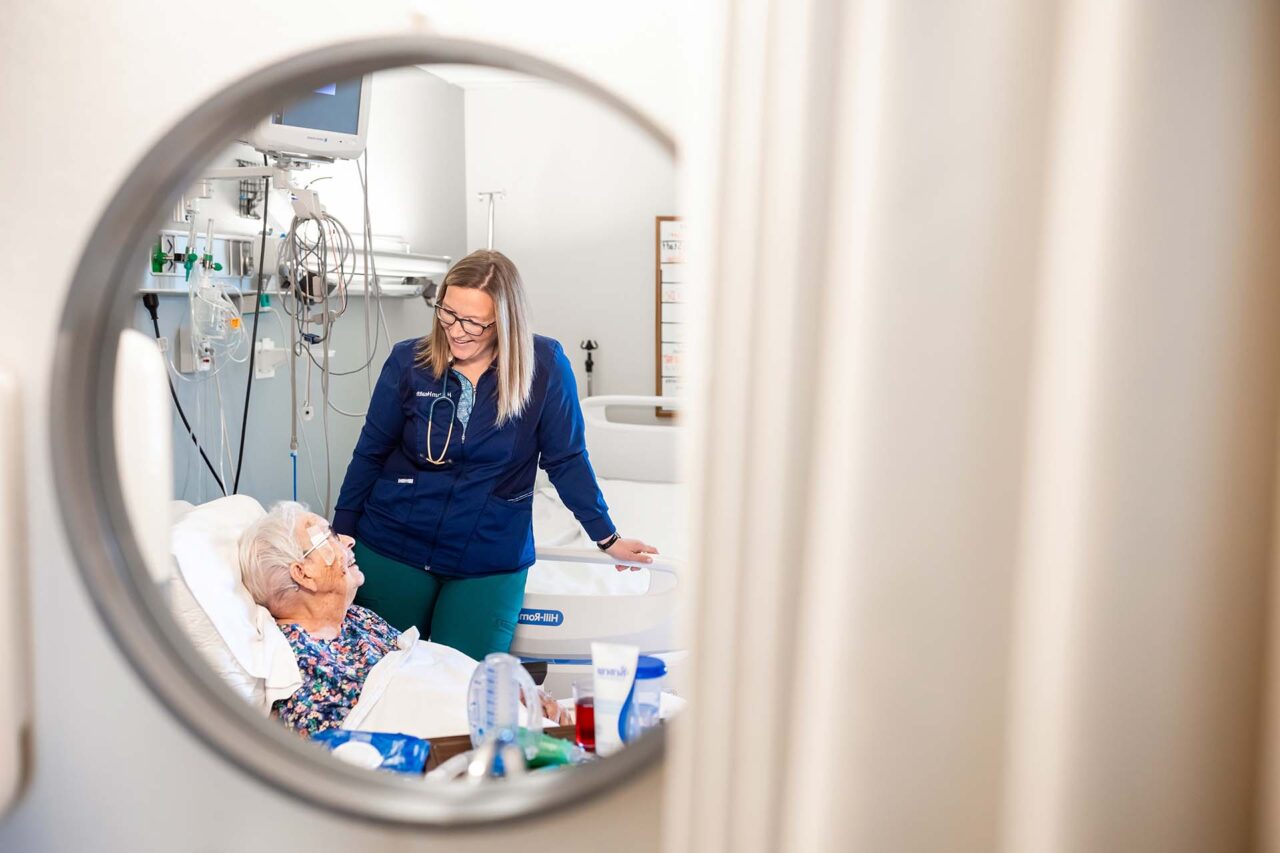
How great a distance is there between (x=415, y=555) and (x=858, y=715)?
6.00ft

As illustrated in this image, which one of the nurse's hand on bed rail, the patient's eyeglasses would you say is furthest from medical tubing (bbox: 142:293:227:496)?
the nurse's hand on bed rail

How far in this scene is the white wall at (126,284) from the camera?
0.94m

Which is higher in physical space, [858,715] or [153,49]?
[153,49]

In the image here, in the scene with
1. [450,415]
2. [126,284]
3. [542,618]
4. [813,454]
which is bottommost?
[542,618]

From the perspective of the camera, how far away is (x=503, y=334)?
7.75 feet

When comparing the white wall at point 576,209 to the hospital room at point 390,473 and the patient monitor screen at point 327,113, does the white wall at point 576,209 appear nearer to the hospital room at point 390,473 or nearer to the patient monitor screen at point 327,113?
the hospital room at point 390,473

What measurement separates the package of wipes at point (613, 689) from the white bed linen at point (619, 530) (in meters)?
0.99

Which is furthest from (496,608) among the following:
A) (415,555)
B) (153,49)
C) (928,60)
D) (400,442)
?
(928,60)

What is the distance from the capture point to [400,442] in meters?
2.43

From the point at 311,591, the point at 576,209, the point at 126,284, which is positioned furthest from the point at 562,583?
the point at 576,209

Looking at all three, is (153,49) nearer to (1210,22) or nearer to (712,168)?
(712,168)

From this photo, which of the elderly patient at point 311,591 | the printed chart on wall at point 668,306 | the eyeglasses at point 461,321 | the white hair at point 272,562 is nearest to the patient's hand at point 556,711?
the elderly patient at point 311,591

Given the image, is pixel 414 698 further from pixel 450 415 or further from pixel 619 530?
pixel 619 530

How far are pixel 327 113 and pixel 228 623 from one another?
3.33ft
